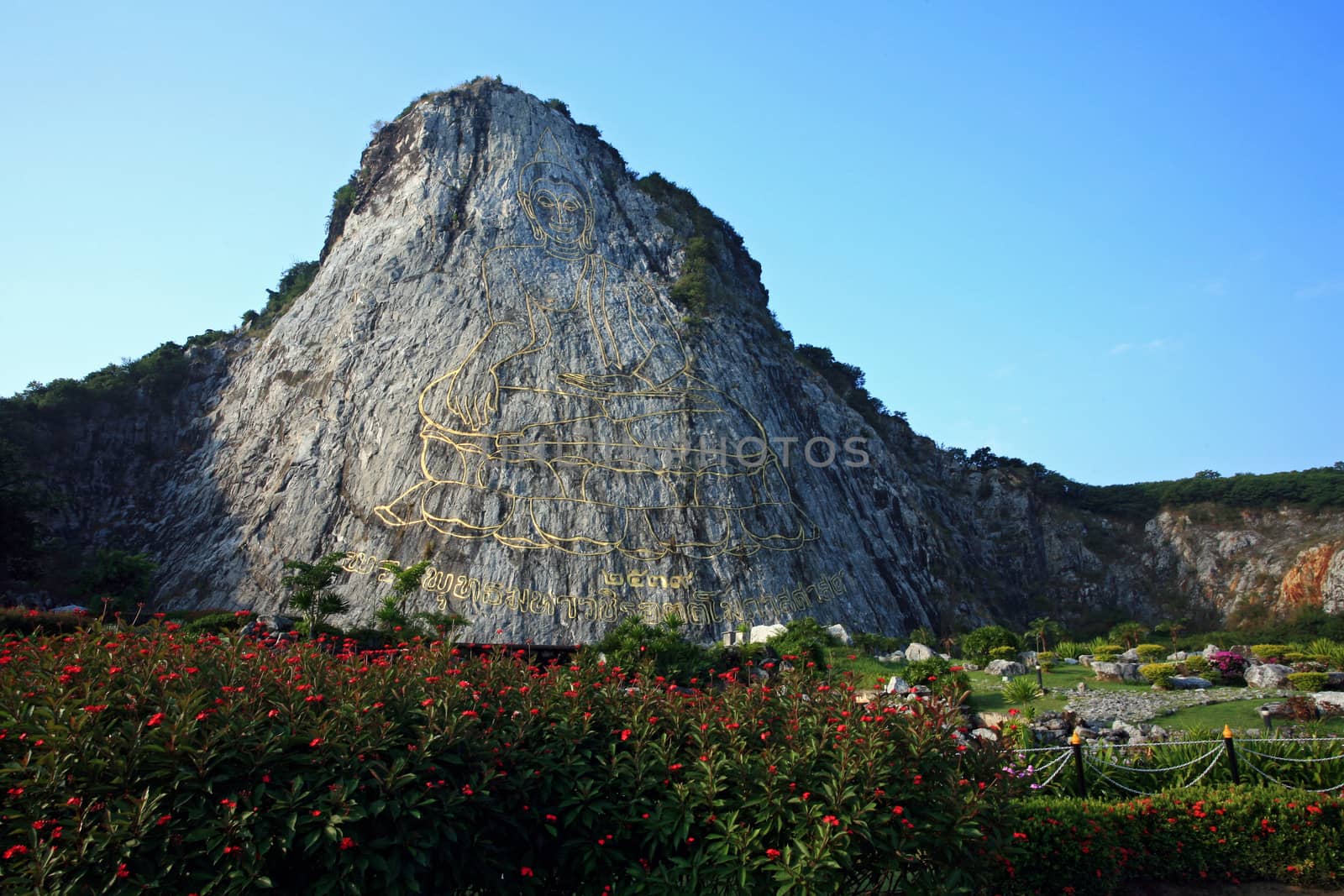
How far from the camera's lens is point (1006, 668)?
57.5 feet

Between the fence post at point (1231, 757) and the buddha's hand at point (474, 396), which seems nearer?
the fence post at point (1231, 757)

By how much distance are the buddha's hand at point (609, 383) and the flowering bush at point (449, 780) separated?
2166cm

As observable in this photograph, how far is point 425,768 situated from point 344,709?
0.59 m

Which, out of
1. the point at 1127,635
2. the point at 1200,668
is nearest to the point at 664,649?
the point at 1200,668

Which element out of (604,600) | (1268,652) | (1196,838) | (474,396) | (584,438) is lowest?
(1196,838)

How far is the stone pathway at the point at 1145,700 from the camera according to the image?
1298cm

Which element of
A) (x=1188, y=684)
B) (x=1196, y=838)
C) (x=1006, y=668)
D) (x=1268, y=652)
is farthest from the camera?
(x=1268, y=652)

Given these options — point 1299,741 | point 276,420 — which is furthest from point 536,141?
point 1299,741

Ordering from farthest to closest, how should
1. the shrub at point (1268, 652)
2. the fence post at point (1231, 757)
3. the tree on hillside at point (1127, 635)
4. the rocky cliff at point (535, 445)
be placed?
the rocky cliff at point (535, 445)
the tree on hillside at point (1127, 635)
the shrub at point (1268, 652)
the fence post at point (1231, 757)

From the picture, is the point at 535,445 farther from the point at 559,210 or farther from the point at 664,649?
the point at 664,649

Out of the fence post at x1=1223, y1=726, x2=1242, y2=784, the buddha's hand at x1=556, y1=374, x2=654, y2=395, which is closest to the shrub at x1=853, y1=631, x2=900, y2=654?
the fence post at x1=1223, y1=726, x2=1242, y2=784

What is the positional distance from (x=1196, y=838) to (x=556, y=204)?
98.3ft

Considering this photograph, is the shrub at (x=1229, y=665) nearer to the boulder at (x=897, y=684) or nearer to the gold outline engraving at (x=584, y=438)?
the boulder at (x=897, y=684)

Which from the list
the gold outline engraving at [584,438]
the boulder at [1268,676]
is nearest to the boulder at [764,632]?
the gold outline engraving at [584,438]
